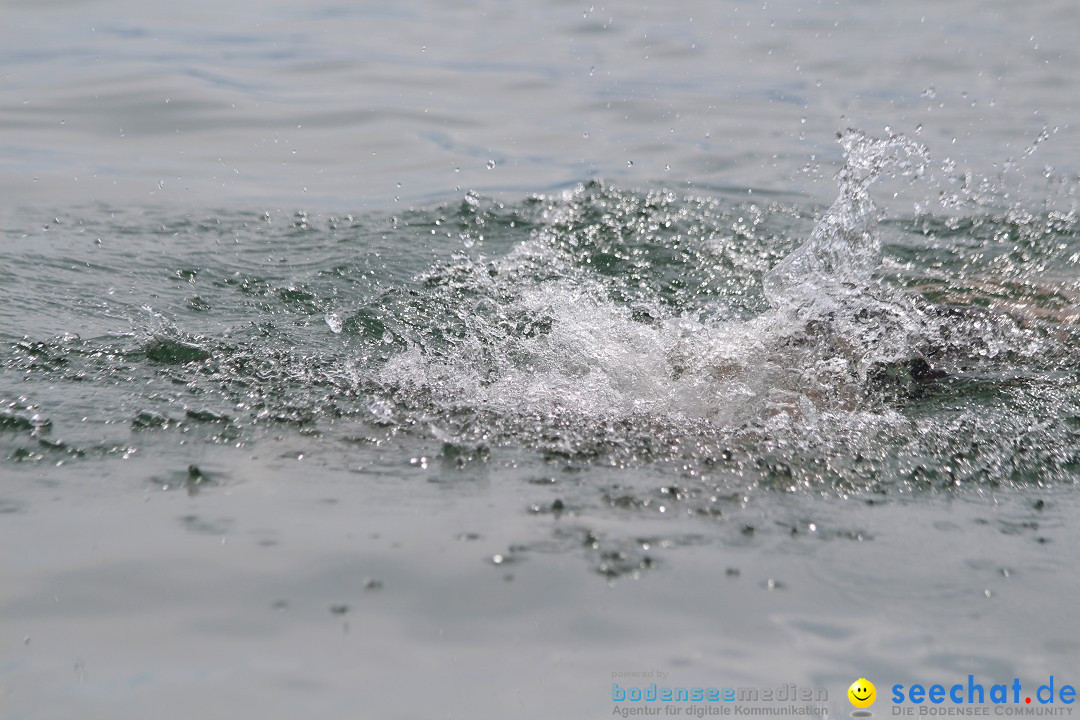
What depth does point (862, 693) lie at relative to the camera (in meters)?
2.31

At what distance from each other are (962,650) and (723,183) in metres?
5.09

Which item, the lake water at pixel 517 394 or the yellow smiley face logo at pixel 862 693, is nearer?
the yellow smiley face logo at pixel 862 693

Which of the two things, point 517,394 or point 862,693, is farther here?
point 517,394

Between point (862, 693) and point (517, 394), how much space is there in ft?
5.85

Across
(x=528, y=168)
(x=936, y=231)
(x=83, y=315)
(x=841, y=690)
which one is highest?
(x=528, y=168)

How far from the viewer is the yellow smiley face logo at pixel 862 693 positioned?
229 cm

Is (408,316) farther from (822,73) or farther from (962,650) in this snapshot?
(822,73)

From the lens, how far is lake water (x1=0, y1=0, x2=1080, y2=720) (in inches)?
95.4

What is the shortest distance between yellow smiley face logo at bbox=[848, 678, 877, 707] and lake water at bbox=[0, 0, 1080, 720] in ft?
0.09

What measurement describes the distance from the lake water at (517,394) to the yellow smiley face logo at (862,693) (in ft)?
0.09

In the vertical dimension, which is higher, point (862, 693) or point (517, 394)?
point (517, 394)

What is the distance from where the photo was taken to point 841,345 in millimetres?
4289

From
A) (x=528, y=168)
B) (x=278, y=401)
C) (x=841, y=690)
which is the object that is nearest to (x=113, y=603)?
(x=278, y=401)

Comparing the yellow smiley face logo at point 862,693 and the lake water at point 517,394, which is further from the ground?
the lake water at point 517,394
